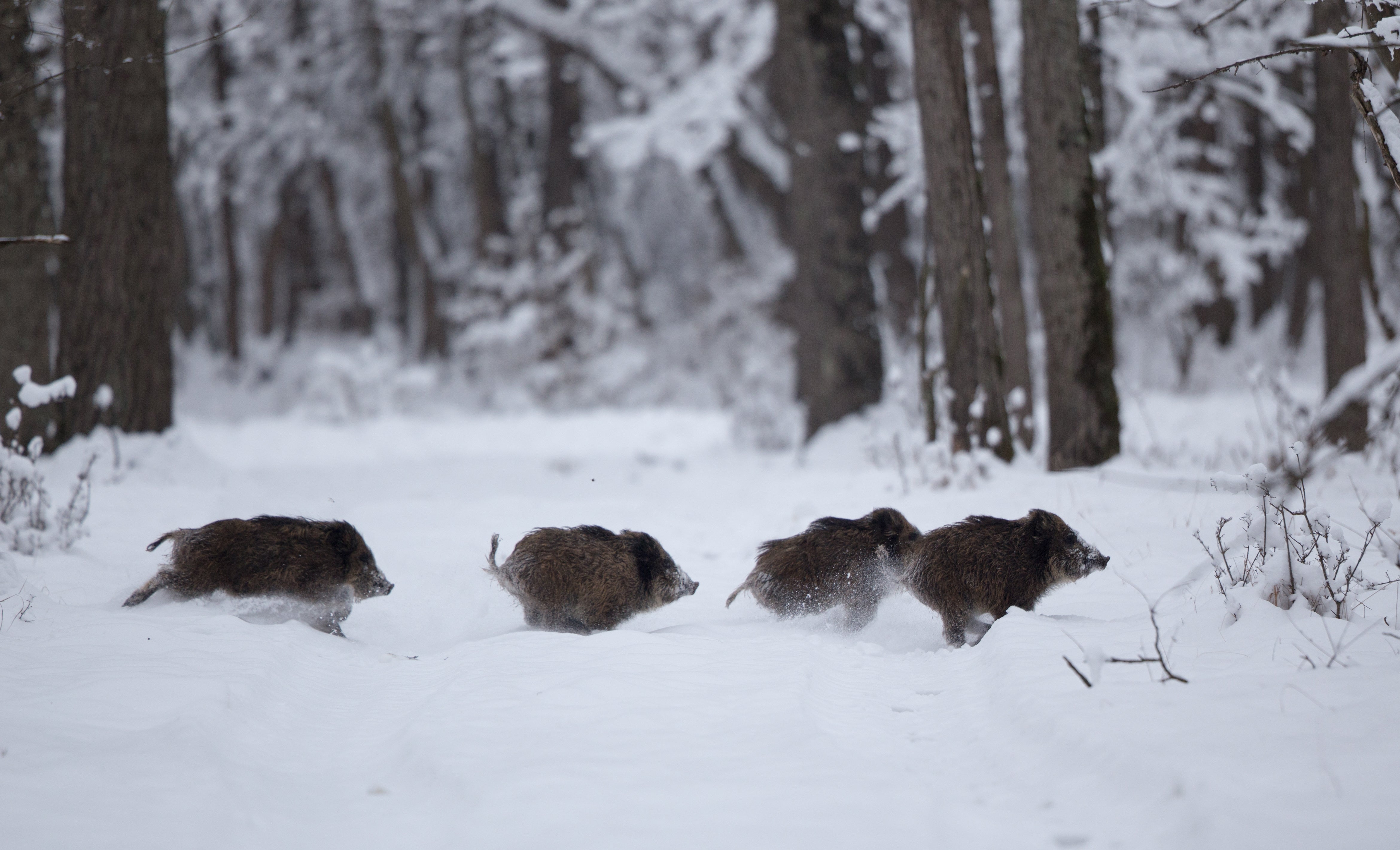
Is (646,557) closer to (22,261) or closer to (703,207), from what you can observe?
(22,261)

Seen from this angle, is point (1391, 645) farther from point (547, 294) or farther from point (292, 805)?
point (547, 294)

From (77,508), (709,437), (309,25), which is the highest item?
(309,25)

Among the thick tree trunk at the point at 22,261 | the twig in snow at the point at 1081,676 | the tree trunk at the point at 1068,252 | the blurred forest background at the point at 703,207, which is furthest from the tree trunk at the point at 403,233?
the twig in snow at the point at 1081,676

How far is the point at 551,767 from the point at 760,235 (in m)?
28.1

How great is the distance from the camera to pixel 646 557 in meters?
5.52

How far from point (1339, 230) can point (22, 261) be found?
12.7m

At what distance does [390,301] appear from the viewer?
123ft

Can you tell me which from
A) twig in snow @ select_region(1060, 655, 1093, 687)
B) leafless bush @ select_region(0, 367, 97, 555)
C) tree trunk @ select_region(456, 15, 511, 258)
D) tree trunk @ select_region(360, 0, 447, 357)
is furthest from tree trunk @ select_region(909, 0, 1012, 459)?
tree trunk @ select_region(360, 0, 447, 357)

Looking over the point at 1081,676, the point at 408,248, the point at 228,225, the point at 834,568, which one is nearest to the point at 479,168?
the point at 408,248

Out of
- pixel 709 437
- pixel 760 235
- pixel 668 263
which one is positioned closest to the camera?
pixel 709 437

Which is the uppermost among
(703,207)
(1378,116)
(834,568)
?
(703,207)

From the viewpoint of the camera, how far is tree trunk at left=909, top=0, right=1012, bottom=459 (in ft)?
29.6

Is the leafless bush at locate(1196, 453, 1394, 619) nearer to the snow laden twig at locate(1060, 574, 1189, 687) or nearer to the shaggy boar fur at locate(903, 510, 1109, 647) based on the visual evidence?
the snow laden twig at locate(1060, 574, 1189, 687)

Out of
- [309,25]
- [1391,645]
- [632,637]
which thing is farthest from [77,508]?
[309,25]
